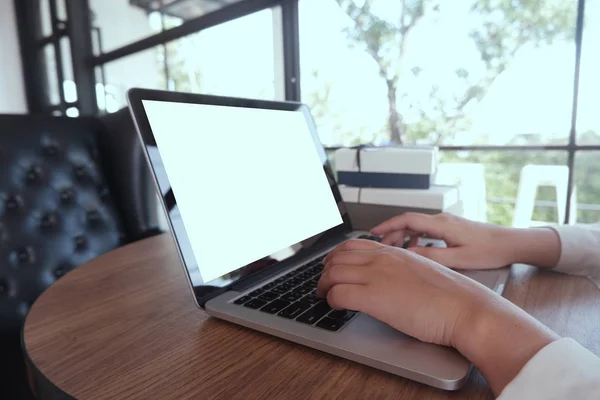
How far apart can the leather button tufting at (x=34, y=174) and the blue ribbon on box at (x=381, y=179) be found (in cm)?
83

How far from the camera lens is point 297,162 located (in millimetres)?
649

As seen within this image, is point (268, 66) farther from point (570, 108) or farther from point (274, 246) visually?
point (274, 246)

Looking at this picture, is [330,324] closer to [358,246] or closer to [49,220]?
[358,246]

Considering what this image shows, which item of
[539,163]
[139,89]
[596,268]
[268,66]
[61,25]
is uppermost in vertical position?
[61,25]

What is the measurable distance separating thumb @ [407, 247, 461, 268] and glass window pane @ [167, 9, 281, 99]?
158cm

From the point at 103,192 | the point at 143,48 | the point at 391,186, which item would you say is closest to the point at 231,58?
the point at 143,48

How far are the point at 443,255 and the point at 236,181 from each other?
33 cm

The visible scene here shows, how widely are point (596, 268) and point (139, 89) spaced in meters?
0.70

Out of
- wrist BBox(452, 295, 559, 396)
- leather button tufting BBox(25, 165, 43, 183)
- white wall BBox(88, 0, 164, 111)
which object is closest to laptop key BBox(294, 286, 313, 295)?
wrist BBox(452, 295, 559, 396)

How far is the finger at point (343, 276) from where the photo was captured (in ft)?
1.20

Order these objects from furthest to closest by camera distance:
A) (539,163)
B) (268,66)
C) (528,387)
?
(268,66), (539,163), (528,387)

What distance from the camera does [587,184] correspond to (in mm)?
1294

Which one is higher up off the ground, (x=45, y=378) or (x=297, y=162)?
(x=297, y=162)

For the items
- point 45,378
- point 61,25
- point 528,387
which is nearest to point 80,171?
point 45,378
